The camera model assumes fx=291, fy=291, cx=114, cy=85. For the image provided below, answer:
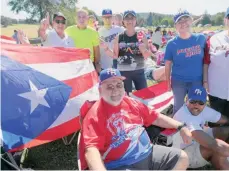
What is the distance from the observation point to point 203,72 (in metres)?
3.88

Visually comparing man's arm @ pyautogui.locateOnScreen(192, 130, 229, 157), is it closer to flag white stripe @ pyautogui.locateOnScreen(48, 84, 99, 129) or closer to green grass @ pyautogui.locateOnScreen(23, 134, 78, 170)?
flag white stripe @ pyautogui.locateOnScreen(48, 84, 99, 129)

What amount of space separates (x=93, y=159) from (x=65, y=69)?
1852 mm

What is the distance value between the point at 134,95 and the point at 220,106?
126cm

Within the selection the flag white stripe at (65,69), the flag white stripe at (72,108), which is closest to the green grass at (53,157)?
the flag white stripe at (72,108)

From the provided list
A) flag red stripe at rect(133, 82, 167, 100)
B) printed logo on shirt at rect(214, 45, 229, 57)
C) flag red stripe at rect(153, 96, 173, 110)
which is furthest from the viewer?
flag red stripe at rect(133, 82, 167, 100)

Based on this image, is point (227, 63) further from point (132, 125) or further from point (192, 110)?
point (132, 125)

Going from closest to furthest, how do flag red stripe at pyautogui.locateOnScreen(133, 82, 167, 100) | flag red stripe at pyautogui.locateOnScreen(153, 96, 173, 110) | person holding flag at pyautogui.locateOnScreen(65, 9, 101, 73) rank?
flag red stripe at pyautogui.locateOnScreen(153, 96, 173, 110) → flag red stripe at pyautogui.locateOnScreen(133, 82, 167, 100) → person holding flag at pyautogui.locateOnScreen(65, 9, 101, 73)

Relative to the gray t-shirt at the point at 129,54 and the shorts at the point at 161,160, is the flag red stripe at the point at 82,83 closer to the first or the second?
the gray t-shirt at the point at 129,54

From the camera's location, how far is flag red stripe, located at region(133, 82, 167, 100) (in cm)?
447

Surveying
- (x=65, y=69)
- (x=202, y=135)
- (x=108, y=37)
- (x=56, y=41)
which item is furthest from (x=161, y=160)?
(x=108, y=37)

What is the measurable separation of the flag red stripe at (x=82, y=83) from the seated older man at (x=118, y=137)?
103cm

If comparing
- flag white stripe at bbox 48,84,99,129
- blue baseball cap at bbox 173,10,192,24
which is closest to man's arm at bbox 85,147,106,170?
flag white stripe at bbox 48,84,99,129

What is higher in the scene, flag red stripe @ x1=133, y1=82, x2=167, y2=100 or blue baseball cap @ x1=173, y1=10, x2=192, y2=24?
blue baseball cap @ x1=173, y1=10, x2=192, y2=24

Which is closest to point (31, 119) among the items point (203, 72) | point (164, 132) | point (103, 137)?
point (103, 137)
